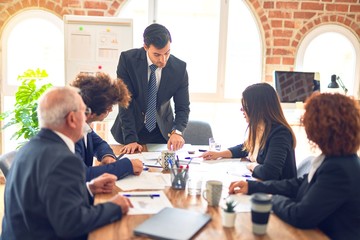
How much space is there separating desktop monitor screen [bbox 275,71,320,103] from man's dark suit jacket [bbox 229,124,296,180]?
1961 millimetres

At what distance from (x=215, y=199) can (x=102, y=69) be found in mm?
2554

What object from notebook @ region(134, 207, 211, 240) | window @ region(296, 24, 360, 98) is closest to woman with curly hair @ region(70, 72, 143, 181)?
notebook @ region(134, 207, 211, 240)

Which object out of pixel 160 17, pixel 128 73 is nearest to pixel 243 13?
pixel 160 17

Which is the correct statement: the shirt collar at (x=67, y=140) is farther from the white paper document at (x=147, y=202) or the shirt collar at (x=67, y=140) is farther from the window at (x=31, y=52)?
the window at (x=31, y=52)

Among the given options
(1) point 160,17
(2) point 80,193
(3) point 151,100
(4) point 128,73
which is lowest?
(2) point 80,193

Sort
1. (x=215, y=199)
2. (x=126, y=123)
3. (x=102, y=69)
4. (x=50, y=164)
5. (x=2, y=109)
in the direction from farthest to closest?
(x=2, y=109) < (x=102, y=69) < (x=126, y=123) < (x=215, y=199) < (x=50, y=164)

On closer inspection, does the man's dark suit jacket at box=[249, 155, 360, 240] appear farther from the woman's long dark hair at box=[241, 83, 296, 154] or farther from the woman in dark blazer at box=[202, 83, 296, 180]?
the woman's long dark hair at box=[241, 83, 296, 154]

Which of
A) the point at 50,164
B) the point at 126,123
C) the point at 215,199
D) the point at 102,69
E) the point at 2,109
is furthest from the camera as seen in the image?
the point at 2,109

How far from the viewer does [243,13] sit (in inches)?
169

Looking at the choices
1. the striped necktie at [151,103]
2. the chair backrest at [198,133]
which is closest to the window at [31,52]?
the chair backrest at [198,133]

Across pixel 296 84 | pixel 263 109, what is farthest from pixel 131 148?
pixel 296 84

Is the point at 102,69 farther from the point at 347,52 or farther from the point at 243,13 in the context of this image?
the point at 347,52

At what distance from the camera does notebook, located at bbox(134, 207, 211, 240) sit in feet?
4.33

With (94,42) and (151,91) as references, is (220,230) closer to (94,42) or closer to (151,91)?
(151,91)
